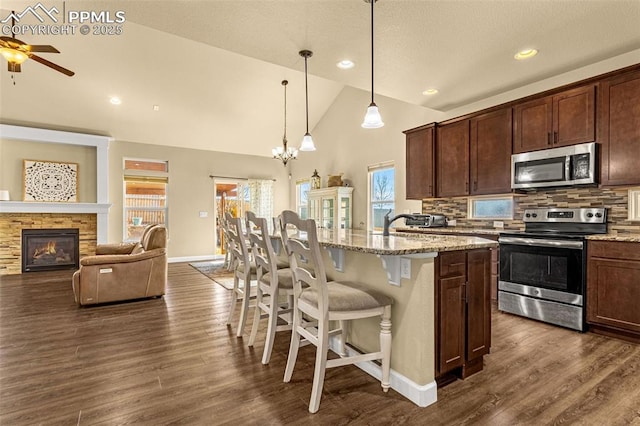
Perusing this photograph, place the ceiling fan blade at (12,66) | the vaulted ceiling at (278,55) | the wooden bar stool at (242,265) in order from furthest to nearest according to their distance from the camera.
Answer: the ceiling fan blade at (12,66) → the wooden bar stool at (242,265) → the vaulted ceiling at (278,55)

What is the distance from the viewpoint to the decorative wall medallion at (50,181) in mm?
6234

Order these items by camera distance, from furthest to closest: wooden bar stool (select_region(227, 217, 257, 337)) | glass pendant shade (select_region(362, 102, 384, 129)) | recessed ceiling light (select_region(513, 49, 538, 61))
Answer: recessed ceiling light (select_region(513, 49, 538, 61))
wooden bar stool (select_region(227, 217, 257, 337))
glass pendant shade (select_region(362, 102, 384, 129))

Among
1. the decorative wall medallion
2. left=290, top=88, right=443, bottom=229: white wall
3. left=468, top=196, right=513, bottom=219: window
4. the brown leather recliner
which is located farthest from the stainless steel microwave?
the decorative wall medallion

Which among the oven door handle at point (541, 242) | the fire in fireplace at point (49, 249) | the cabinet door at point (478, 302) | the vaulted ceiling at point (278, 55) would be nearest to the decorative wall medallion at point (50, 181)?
the fire in fireplace at point (49, 249)

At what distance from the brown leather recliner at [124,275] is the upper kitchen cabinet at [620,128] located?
16.5 feet

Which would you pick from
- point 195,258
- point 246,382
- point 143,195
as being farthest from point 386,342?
point 143,195

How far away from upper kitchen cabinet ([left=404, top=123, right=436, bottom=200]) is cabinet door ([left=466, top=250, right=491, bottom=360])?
2.77m

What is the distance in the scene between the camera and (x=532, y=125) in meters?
3.68

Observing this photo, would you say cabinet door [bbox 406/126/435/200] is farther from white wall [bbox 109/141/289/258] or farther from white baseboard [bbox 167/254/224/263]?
white baseboard [bbox 167/254/224/263]

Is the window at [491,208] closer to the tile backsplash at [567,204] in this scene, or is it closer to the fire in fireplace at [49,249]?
the tile backsplash at [567,204]

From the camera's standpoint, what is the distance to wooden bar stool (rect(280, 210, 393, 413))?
1.80 metres

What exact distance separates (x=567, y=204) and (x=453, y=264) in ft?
8.56

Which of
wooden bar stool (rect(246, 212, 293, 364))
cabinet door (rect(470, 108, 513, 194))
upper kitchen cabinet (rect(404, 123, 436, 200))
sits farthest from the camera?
upper kitchen cabinet (rect(404, 123, 436, 200))

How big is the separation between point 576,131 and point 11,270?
29.5 ft
